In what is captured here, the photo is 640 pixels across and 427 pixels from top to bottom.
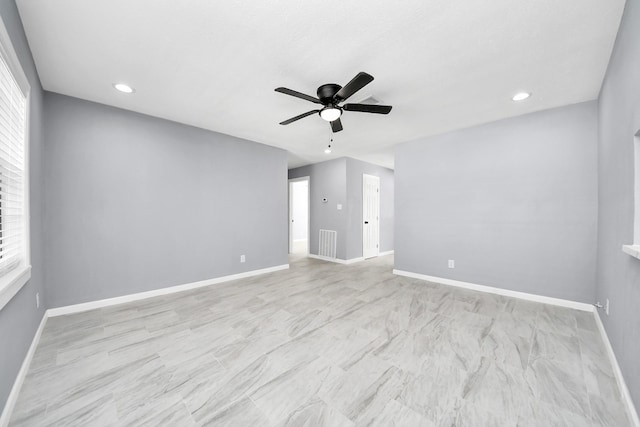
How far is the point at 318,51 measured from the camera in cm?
200

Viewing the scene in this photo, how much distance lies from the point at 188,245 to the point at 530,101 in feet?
15.9

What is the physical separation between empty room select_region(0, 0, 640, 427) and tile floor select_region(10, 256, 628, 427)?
0.02 meters

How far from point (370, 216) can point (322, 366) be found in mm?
4791

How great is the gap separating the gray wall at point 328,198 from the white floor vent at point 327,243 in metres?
0.09

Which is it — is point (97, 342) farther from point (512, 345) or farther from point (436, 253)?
point (436, 253)

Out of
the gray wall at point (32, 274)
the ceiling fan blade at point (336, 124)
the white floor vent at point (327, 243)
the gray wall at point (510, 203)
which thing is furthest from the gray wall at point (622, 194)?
the white floor vent at point (327, 243)

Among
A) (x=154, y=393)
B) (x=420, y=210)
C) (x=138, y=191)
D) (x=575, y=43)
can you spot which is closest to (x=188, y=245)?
(x=138, y=191)

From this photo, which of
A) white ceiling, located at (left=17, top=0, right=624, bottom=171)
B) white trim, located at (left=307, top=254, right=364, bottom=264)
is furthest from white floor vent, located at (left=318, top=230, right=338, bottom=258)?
white ceiling, located at (left=17, top=0, right=624, bottom=171)

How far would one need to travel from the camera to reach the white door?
6.15 m

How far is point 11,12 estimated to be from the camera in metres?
1.52

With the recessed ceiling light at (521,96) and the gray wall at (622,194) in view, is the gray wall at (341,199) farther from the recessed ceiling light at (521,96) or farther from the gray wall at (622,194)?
the gray wall at (622,194)

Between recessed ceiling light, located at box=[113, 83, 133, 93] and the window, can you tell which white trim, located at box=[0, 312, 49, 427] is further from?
recessed ceiling light, located at box=[113, 83, 133, 93]

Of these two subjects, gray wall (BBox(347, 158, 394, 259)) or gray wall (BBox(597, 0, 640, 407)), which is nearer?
gray wall (BBox(597, 0, 640, 407))

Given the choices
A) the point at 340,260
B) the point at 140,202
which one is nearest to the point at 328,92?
the point at 140,202
